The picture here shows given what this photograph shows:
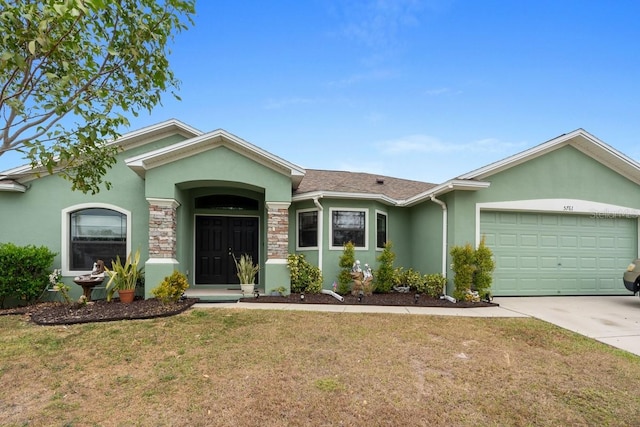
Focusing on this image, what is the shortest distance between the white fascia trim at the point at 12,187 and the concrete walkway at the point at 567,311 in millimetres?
5918

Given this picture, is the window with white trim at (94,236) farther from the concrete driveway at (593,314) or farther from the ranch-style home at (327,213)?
the concrete driveway at (593,314)

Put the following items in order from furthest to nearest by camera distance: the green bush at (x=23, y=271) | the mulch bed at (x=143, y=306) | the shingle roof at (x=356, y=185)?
the shingle roof at (x=356, y=185) < the green bush at (x=23, y=271) < the mulch bed at (x=143, y=306)

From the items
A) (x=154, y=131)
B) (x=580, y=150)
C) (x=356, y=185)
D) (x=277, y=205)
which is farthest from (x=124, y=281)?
(x=580, y=150)

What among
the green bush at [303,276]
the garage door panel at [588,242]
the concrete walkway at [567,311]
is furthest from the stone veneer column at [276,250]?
the garage door panel at [588,242]

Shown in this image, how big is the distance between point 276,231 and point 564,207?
8327 millimetres

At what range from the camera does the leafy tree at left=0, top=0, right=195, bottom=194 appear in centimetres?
320

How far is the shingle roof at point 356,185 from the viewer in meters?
10.2

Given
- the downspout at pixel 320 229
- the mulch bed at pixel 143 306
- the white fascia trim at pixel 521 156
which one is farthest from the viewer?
the downspout at pixel 320 229

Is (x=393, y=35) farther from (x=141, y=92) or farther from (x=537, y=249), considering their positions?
(x=141, y=92)

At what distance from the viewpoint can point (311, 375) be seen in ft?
12.8

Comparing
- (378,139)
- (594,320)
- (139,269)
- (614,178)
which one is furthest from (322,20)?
(594,320)

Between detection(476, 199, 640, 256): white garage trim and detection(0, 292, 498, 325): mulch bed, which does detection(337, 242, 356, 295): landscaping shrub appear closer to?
detection(0, 292, 498, 325): mulch bed

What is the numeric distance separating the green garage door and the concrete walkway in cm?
42

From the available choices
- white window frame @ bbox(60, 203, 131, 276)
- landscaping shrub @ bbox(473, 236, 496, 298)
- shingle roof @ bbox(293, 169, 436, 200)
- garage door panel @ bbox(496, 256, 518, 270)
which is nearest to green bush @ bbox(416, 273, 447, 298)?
landscaping shrub @ bbox(473, 236, 496, 298)
